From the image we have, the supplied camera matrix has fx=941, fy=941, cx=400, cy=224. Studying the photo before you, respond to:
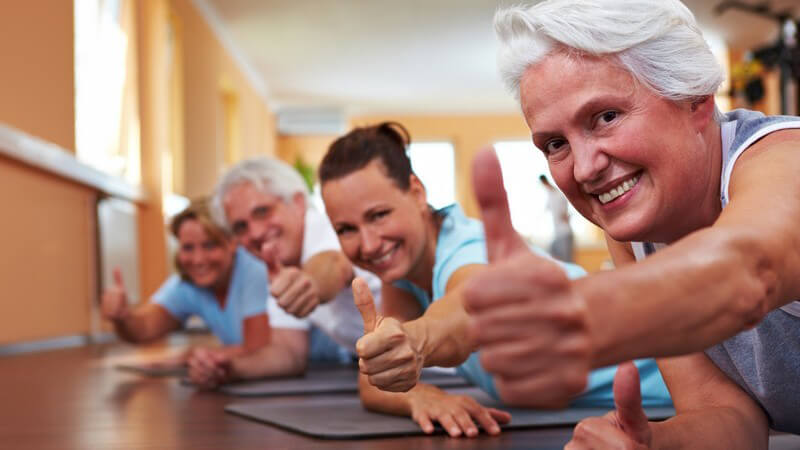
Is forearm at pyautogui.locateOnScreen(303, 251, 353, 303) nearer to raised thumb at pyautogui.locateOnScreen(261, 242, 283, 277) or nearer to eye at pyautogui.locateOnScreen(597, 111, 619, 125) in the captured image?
raised thumb at pyautogui.locateOnScreen(261, 242, 283, 277)

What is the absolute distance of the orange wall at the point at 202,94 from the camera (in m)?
8.60

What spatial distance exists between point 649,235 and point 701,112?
0.50 ft

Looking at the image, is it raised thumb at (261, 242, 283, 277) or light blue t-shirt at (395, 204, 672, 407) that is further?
raised thumb at (261, 242, 283, 277)

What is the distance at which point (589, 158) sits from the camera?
1.03 meters

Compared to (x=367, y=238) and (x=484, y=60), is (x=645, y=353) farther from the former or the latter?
(x=484, y=60)

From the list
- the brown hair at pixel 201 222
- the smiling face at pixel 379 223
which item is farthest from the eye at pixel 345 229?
the brown hair at pixel 201 222

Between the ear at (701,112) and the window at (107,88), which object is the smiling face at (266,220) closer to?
the ear at (701,112)

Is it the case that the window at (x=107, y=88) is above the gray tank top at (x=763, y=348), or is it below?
above

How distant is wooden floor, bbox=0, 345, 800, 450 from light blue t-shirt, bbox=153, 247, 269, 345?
0.40 meters

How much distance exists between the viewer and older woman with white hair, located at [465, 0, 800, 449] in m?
0.62

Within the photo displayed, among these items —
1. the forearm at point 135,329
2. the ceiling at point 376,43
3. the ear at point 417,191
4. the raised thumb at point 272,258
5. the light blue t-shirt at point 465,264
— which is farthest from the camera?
the ceiling at point 376,43

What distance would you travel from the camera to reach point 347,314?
109 inches

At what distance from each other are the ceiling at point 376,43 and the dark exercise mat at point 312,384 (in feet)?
21.5

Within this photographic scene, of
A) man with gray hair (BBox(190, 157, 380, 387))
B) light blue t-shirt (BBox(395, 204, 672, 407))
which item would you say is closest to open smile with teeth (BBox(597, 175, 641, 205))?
light blue t-shirt (BBox(395, 204, 672, 407))
